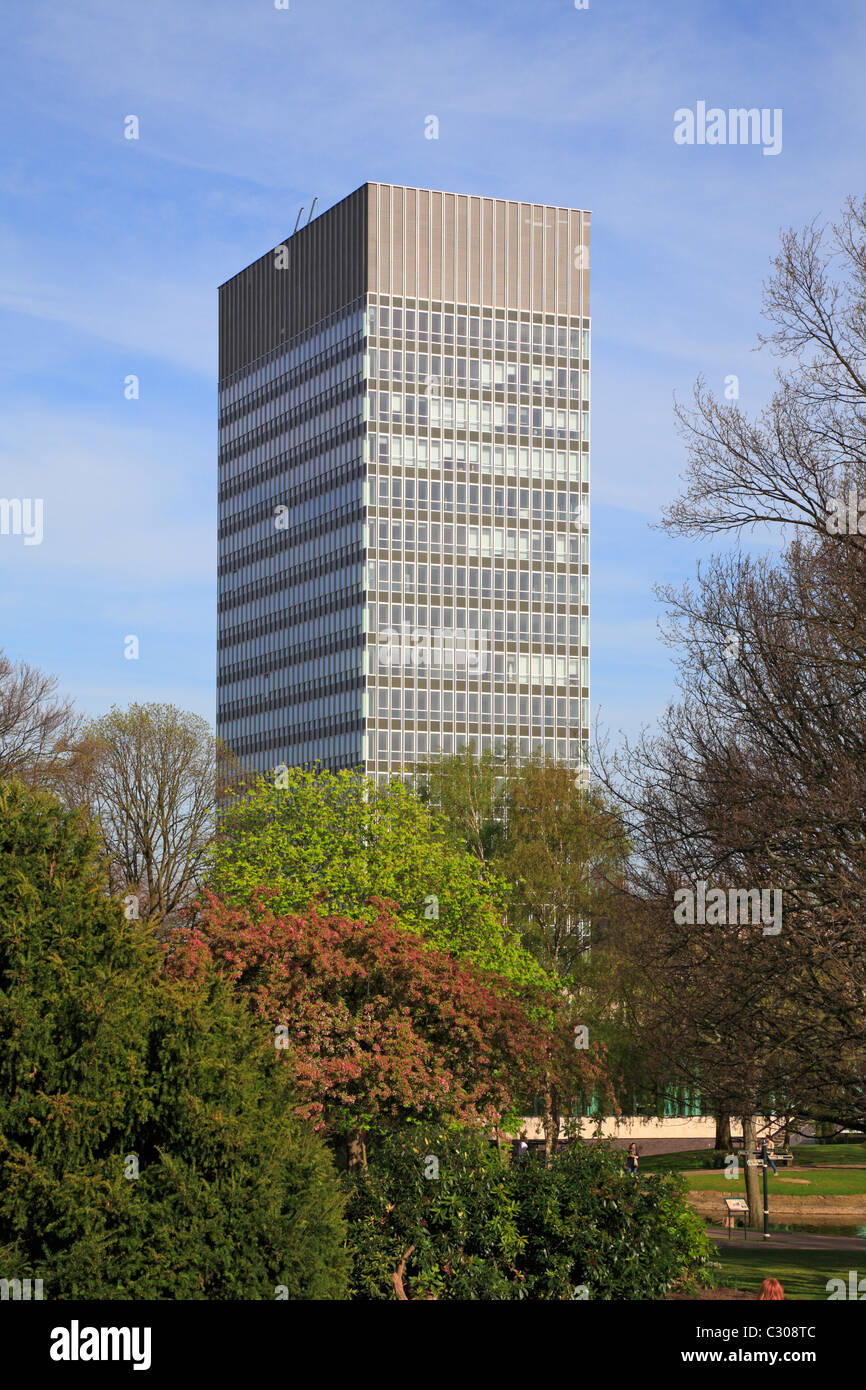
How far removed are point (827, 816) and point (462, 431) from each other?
113504 millimetres

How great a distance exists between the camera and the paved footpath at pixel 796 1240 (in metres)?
31.7

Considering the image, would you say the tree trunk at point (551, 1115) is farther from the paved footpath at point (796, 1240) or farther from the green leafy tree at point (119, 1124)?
the green leafy tree at point (119, 1124)

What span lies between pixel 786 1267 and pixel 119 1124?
17813 millimetres

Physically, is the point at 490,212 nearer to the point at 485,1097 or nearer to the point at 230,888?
the point at 230,888

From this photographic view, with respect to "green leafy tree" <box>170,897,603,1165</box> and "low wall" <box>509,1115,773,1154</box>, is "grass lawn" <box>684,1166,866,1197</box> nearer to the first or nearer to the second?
"green leafy tree" <box>170,897,603,1165</box>

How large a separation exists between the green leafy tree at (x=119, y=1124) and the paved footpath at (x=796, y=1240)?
20783mm

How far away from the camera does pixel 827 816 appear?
771 inches

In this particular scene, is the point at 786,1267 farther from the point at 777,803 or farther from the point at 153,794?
the point at 153,794

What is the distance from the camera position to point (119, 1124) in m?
12.5

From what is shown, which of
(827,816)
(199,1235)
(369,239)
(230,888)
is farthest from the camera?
(369,239)

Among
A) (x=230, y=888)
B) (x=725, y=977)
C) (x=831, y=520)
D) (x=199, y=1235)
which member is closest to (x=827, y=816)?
(x=725, y=977)

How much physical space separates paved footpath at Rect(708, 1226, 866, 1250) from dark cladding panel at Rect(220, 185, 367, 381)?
103863mm

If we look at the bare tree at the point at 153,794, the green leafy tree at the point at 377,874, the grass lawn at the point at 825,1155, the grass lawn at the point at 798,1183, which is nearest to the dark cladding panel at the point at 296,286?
the bare tree at the point at 153,794

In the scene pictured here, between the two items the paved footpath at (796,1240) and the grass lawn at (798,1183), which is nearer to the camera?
the paved footpath at (796,1240)
